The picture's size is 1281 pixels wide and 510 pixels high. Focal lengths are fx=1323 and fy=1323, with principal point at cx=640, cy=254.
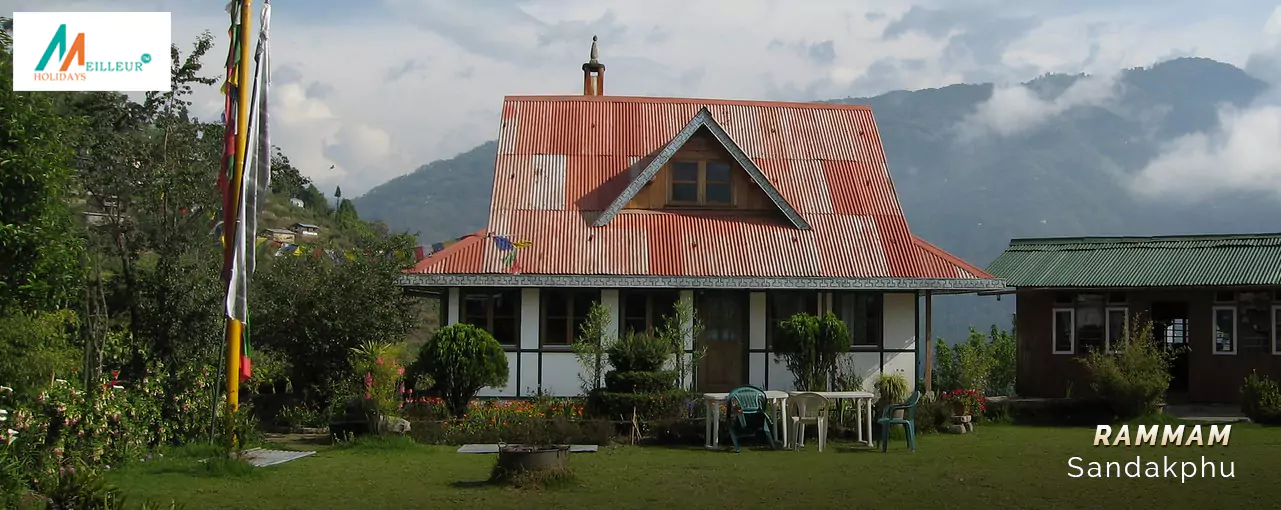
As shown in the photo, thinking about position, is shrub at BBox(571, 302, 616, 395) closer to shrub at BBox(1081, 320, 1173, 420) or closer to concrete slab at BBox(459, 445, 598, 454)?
concrete slab at BBox(459, 445, 598, 454)

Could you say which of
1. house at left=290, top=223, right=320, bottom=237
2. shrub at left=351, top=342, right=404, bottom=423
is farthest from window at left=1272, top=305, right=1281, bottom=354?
house at left=290, top=223, right=320, bottom=237

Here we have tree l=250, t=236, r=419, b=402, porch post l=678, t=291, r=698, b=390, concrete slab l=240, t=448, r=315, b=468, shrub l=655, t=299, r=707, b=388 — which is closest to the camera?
concrete slab l=240, t=448, r=315, b=468

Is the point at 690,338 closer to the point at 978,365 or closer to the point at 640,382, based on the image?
the point at 640,382

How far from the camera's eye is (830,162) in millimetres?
29734

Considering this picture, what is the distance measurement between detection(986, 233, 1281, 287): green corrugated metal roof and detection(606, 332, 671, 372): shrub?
387 inches

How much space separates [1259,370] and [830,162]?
975 centimetres

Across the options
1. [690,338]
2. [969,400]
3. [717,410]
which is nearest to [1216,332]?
[969,400]

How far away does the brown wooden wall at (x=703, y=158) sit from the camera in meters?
27.4

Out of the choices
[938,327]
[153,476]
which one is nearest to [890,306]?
[153,476]

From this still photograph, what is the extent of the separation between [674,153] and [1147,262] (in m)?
10.0

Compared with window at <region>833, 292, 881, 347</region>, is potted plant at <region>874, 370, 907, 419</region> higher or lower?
lower

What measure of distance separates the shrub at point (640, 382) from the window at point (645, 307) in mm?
5071

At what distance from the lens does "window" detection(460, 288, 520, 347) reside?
2511 centimetres

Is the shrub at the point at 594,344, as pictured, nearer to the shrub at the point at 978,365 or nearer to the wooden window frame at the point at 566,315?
the wooden window frame at the point at 566,315
